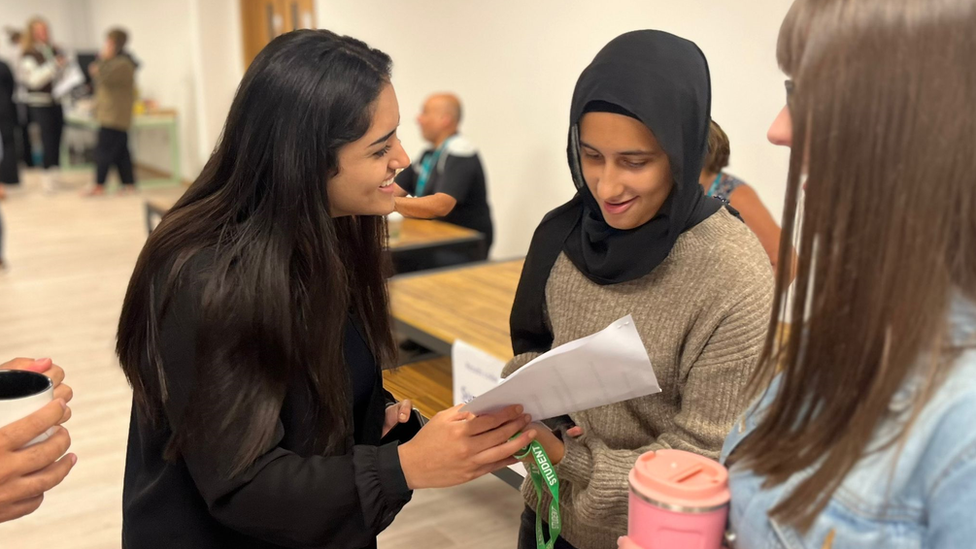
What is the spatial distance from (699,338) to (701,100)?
1.08 feet

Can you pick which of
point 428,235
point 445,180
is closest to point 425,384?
point 445,180

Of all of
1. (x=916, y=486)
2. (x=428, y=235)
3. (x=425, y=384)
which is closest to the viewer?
(x=916, y=486)

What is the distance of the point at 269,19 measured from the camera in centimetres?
798

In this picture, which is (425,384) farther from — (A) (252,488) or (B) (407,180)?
(A) (252,488)

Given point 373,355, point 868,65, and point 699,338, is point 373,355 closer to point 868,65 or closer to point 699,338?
point 699,338

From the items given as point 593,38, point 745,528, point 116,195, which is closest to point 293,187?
point 745,528

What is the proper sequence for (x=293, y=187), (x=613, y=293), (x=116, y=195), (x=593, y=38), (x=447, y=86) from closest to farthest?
(x=293, y=187), (x=613, y=293), (x=593, y=38), (x=447, y=86), (x=116, y=195)

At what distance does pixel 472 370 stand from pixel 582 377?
110 centimetres

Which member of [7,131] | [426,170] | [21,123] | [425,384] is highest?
[426,170]

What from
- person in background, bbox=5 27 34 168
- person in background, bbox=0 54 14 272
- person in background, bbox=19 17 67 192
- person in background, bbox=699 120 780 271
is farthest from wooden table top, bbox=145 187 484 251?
person in background, bbox=5 27 34 168

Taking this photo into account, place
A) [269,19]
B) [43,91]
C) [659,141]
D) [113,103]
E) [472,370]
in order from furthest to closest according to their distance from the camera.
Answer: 1. [43,91]
2. [113,103]
3. [269,19]
4. [472,370]
5. [659,141]

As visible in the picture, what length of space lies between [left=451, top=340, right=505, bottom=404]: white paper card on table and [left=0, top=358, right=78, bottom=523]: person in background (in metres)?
0.87

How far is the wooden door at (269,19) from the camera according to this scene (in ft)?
24.1

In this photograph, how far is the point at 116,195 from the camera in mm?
8867
